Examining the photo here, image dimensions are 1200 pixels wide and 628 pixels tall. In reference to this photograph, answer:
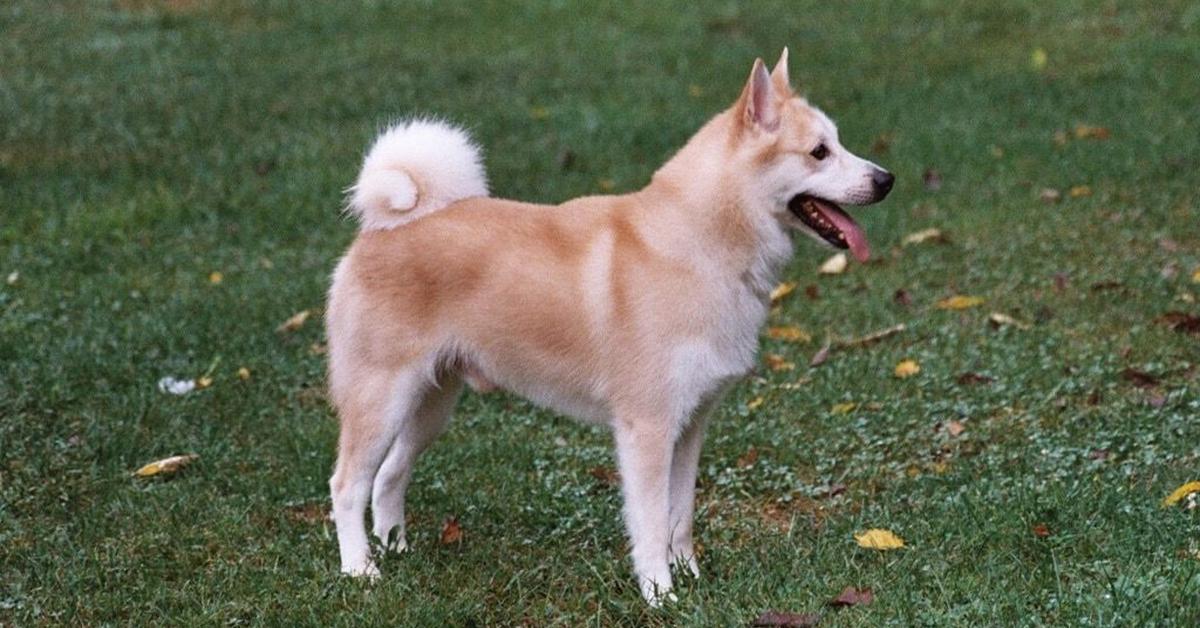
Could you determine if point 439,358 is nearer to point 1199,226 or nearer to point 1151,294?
point 1151,294

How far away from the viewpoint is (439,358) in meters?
5.08

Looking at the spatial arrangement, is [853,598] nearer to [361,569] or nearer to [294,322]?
[361,569]

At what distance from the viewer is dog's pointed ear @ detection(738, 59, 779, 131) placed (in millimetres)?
4715

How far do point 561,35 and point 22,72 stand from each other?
4.92 meters

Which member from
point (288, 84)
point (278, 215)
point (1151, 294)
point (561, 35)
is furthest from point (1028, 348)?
point (561, 35)

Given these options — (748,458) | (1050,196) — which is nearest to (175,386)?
(748,458)

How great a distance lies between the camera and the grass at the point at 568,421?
15.4 feet

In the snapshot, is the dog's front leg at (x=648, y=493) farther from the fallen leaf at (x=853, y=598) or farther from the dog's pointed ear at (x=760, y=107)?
the dog's pointed ear at (x=760, y=107)

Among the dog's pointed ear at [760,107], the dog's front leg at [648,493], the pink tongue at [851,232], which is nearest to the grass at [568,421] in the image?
the dog's front leg at [648,493]

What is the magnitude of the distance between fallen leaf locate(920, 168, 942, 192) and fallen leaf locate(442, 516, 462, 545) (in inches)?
218

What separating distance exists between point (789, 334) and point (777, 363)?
0.41 m

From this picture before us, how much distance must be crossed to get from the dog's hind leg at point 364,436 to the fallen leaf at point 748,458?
4.62 ft

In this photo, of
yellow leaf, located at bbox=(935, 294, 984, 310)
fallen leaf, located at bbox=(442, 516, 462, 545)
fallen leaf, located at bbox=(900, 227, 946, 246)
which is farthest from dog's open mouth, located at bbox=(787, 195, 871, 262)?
fallen leaf, located at bbox=(900, 227, 946, 246)

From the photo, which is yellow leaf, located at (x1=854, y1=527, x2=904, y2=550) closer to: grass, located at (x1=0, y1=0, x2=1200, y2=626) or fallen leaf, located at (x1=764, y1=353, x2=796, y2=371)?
grass, located at (x1=0, y1=0, x2=1200, y2=626)
